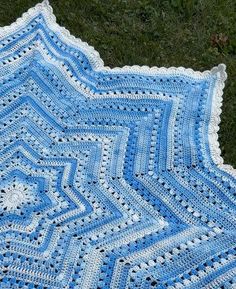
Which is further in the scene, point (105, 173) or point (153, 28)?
point (153, 28)

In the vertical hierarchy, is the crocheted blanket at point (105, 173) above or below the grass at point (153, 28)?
below

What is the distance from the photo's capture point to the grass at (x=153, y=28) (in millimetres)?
2178

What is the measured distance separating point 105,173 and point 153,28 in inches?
32.9

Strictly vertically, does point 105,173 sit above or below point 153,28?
below

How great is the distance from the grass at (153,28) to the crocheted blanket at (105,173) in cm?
23

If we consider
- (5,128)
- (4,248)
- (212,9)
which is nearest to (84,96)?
(5,128)

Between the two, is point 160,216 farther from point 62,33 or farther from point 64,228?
point 62,33

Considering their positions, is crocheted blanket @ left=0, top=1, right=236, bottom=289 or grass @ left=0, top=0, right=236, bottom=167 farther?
grass @ left=0, top=0, right=236, bottom=167

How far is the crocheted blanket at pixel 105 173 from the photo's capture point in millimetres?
1470

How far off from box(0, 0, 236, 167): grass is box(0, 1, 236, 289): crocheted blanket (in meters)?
0.23

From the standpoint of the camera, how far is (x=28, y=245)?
151 cm

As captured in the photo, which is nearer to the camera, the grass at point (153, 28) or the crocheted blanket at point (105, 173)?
the crocheted blanket at point (105, 173)

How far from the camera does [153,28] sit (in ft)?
7.38

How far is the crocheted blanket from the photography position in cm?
147
